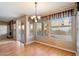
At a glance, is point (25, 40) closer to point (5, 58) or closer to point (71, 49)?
point (71, 49)

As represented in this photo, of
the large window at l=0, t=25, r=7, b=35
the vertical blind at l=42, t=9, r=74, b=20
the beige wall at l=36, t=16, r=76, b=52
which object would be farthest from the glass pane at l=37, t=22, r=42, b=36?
the large window at l=0, t=25, r=7, b=35

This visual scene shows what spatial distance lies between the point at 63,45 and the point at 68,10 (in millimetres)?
1641

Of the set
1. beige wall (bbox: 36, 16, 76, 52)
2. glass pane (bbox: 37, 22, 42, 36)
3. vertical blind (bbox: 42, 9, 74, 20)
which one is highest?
vertical blind (bbox: 42, 9, 74, 20)

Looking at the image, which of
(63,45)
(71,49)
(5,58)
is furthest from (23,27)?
(5,58)

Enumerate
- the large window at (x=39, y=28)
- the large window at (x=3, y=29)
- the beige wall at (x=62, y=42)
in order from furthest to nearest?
the large window at (x=39, y=28)
the large window at (x=3, y=29)
the beige wall at (x=62, y=42)

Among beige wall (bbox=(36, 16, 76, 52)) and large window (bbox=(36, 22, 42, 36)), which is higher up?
large window (bbox=(36, 22, 42, 36))

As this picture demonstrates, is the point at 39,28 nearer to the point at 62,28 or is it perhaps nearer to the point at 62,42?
the point at 62,28

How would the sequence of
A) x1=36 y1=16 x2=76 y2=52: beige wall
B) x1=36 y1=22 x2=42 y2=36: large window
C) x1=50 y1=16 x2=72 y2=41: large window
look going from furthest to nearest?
1. x1=36 y1=22 x2=42 y2=36: large window
2. x1=50 y1=16 x2=72 y2=41: large window
3. x1=36 y1=16 x2=76 y2=52: beige wall

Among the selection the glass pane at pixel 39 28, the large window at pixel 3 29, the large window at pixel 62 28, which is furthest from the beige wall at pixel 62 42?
the large window at pixel 3 29

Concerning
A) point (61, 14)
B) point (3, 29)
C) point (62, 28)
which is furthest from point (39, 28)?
point (3, 29)

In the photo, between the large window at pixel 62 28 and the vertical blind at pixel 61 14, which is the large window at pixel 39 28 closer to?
the vertical blind at pixel 61 14

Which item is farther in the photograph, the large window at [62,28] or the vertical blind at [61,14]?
the large window at [62,28]

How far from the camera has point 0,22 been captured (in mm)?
3686

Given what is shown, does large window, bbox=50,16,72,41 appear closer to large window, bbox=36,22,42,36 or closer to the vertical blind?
the vertical blind
